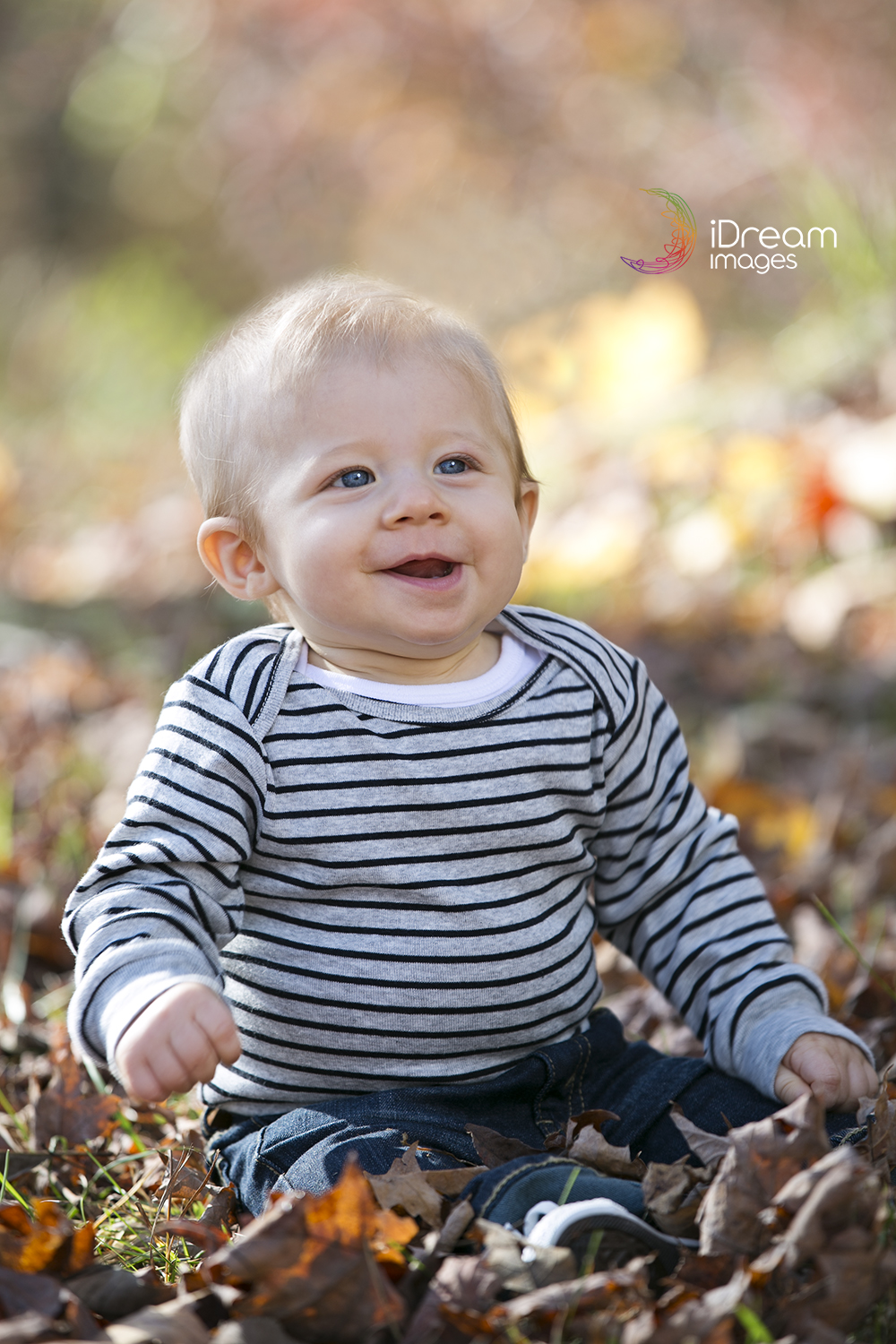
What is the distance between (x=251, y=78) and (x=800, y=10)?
4.75m

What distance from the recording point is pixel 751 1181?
1.30m

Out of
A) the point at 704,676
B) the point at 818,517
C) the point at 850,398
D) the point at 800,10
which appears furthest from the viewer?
the point at 800,10

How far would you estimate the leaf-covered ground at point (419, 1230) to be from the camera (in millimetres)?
1207

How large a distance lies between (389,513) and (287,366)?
249 millimetres

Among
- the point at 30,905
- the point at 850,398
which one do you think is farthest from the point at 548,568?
the point at 30,905

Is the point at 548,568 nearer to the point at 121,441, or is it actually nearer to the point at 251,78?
the point at 121,441

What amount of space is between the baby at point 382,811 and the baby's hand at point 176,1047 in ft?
0.61

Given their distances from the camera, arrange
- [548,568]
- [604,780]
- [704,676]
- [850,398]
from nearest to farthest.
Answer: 1. [604,780]
2. [704,676]
3. [548,568]
4. [850,398]

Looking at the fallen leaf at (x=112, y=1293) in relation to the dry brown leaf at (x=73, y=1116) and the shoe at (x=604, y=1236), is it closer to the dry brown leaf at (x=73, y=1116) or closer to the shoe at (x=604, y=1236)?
the shoe at (x=604, y=1236)

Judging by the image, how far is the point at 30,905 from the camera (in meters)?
2.65

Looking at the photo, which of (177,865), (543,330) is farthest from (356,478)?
A: (543,330)

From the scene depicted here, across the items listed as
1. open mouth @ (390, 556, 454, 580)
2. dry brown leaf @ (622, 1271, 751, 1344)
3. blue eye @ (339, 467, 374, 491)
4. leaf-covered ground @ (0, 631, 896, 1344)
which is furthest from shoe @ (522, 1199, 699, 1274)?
blue eye @ (339, 467, 374, 491)

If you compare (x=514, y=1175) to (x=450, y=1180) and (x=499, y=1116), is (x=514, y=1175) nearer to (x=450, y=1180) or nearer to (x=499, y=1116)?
(x=450, y=1180)

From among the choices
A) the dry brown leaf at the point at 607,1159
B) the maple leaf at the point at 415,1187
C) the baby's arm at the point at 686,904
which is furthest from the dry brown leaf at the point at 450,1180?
the baby's arm at the point at 686,904
